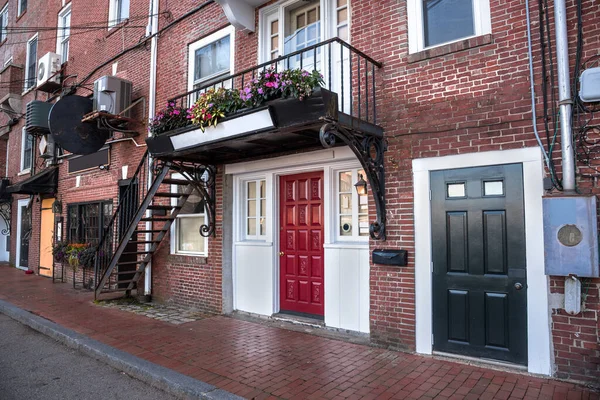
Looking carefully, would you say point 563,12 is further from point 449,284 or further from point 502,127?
point 449,284

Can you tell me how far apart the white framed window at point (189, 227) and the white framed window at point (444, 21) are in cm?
472

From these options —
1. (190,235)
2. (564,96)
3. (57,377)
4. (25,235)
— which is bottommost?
(57,377)

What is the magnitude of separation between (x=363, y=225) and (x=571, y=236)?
257 cm

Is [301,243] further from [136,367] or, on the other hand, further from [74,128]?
[74,128]

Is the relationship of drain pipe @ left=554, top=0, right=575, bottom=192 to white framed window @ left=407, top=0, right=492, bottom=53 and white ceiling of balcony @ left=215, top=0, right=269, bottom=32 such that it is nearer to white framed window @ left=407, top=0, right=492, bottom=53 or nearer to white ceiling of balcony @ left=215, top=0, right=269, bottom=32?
white framed window @ left=407, top=0, right=492, bottom=53

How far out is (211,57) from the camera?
777cm

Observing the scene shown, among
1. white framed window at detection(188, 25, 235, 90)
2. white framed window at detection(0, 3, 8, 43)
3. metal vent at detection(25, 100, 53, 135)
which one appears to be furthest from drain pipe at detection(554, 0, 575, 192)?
white framed window at detection(0, 3, 8, 43)

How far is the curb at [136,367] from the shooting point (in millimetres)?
4000

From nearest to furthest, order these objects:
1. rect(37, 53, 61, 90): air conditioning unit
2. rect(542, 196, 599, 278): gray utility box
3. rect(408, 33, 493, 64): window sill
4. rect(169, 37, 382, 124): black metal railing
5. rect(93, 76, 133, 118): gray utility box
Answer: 1. rect(542, 196, 599, 278): gray utility box
2. rect(408, 33, 493, 64): window sill
3. rect(169, 37, 382, 124): black metal railing
4. rect(93, 76, 133, 118): gray utility box
5. rect(37, 53, 61, 90): air conditioning unit

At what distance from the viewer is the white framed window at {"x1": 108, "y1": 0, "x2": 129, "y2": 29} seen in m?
10.2

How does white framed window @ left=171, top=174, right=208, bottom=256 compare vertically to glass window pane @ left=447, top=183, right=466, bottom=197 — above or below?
below

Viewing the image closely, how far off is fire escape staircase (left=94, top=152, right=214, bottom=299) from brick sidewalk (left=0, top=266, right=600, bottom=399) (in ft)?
4.51

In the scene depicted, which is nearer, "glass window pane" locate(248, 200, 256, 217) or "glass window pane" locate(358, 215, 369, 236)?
"glass window pane" locate(358, 215, 369, 236)

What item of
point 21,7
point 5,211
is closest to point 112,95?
point 5,211
